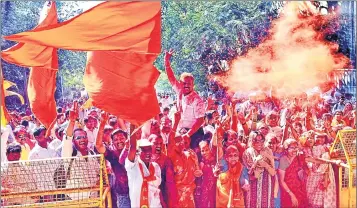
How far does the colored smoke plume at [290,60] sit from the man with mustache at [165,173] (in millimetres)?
628

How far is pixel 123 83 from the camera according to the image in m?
3.75

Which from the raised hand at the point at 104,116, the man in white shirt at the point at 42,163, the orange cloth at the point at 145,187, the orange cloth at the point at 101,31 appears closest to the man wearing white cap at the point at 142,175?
the orange cloth at the point at 145,187

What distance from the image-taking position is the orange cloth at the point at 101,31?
3.66 m

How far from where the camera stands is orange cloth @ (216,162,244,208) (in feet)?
12.7

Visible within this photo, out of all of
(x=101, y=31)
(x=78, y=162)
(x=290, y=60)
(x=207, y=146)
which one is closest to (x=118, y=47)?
(x=101, y=31)

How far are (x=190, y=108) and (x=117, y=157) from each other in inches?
24.2

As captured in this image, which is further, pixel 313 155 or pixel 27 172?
pixel 313 155

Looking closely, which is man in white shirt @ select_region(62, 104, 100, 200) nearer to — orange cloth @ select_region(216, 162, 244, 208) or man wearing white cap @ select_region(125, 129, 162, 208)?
man wearing white cap @ select_region(125, 129, 162, 208)

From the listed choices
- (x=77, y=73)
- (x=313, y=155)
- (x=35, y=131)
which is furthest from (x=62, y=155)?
(x=313, y=155)

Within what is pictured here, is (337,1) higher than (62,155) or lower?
higher

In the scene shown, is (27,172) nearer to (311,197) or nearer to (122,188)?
(122,188)

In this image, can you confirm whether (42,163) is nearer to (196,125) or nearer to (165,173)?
(165,173)

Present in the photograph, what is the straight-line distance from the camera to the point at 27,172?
364cm

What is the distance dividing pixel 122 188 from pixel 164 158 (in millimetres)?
356
